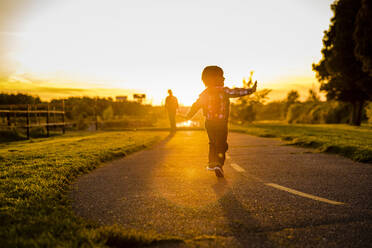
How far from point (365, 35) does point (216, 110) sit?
1898 centimetres

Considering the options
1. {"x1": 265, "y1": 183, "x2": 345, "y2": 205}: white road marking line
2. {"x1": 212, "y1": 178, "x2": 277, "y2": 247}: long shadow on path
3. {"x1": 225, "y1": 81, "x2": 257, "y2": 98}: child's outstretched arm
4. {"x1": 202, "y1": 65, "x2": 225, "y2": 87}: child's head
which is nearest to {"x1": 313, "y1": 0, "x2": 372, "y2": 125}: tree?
{"x1": 225, "y1": 81, "x2": 257, "y2": 98}: child's outstretched arm

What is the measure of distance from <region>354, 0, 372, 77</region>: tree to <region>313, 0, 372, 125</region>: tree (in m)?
1.84

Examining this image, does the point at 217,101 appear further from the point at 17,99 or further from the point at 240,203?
the point at 17,99

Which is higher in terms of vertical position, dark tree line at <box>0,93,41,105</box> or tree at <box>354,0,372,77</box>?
tree at <box>354,0,372,77</box>

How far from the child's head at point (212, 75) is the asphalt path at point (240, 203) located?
1767mm

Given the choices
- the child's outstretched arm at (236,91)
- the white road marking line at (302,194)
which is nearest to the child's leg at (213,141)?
the child's outstretched arm at (236,91)

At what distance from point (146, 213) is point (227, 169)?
3.03 m

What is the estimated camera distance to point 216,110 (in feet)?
16.6

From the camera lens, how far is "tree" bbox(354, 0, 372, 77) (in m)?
18.5

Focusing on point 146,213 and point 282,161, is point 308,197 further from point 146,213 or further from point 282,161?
point 282,161

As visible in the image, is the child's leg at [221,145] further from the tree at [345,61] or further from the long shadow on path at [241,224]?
the tree at [345,61]

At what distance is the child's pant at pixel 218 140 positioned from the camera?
5039 millimetres

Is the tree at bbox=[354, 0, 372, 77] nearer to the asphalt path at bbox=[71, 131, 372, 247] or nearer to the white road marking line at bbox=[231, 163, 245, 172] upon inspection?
the asphalt path at bbox=[71, 131, 372, 247]

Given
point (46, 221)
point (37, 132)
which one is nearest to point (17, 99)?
point (37, 132)
